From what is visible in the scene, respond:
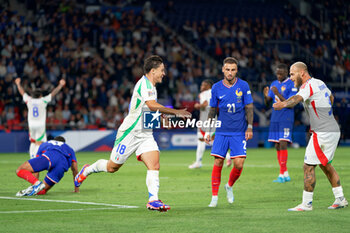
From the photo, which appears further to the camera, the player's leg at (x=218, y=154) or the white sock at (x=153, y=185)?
the player's leg at (x=218, y=154)

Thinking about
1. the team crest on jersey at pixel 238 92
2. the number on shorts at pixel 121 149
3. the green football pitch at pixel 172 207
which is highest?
the team crest on jersey at pixel 238 92

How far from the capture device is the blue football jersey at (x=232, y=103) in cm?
1170

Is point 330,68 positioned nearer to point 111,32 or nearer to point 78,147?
point 111,32

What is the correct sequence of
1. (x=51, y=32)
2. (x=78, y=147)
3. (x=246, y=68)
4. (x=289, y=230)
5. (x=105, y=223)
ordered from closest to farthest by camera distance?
(x=289, y=230) → (x=105, y=223) → (x=78, y=147) → (x=51, y=32) → (x=246, y=68)

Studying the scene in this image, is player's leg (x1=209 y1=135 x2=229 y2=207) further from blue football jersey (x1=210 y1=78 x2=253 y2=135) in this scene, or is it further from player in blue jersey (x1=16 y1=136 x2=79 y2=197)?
player in blue jersey (x1=16 y1=136 x2=79 y2=197)

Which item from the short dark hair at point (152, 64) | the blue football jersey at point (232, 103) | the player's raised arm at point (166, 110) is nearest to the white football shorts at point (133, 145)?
the player's raised arm at point (166, 110)

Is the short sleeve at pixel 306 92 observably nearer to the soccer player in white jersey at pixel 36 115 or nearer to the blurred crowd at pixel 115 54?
the soccer player in white jersey at pixel 36 115

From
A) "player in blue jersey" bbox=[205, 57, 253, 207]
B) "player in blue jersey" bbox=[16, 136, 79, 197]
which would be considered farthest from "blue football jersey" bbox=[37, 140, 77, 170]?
"player in blue jersey" bbox=[205, 57, 253, 207]

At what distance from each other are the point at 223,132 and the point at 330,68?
1216 inches

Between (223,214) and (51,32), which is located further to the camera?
(51,32)

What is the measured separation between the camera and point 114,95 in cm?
3225

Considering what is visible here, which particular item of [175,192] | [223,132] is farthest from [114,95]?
[223,132]

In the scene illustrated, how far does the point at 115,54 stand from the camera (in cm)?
3528

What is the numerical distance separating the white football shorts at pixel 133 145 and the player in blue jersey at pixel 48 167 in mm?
2594
